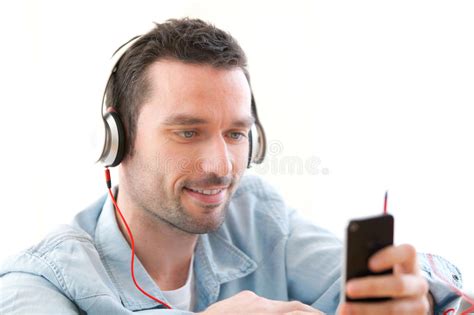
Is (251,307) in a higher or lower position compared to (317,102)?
lower

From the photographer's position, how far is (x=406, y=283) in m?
0.77

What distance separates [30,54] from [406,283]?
4.68ft

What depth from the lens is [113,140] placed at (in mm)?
1263

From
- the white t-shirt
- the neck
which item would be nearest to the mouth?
the neck

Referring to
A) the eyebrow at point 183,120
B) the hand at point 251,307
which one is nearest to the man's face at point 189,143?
the eyebrow at point 183,120

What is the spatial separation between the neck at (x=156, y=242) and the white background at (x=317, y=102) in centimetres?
49

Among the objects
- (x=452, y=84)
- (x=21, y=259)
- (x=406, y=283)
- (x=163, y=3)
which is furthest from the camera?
(x=163, y=3)

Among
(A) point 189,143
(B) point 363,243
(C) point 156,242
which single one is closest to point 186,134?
(A) point 189,143

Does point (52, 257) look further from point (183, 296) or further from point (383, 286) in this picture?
point (383, 286)

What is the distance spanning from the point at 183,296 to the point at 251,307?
308mm

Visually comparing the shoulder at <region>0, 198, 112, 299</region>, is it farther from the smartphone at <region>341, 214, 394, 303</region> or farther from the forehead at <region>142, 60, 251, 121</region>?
the smartphone at <region>341, 214, 394, 303</region>

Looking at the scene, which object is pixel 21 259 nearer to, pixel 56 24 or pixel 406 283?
pixel 406 283

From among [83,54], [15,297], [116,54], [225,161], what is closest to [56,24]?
[83,54]

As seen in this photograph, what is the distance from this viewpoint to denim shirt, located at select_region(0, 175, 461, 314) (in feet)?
3.66
